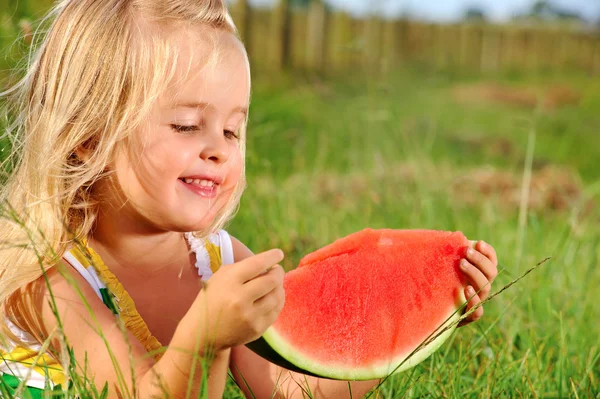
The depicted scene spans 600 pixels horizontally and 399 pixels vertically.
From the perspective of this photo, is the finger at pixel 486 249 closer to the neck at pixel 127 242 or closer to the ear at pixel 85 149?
the neck at pixel 127 242

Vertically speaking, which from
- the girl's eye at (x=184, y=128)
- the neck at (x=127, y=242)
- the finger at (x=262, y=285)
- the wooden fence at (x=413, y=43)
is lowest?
the wooden fence at (x=413, y=43)

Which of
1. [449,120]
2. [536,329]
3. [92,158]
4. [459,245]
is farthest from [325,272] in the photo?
[449,120]

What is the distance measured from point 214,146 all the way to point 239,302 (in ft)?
1.53

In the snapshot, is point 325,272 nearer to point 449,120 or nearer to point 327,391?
point 327,391

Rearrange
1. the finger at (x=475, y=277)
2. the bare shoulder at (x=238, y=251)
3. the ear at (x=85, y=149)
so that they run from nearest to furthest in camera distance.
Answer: the finger at (x=475, y=277) < the ear at (x=85, y=149) < the bare shoulder at (x=238, y=251)

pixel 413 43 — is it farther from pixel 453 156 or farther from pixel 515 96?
pixel 453 156

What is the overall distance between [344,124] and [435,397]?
593 centimetres

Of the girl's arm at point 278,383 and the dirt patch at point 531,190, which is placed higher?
the girl's arm at point 278,383

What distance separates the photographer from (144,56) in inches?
63.9

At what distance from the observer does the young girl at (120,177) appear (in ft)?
5.15

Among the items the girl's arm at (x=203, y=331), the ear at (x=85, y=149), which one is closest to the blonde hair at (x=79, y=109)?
the ear at (x=85, y=149)

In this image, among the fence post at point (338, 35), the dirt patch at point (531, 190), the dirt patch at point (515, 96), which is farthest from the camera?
the dirt patch at point (515, 96)

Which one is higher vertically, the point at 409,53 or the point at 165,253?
the point at 165,253

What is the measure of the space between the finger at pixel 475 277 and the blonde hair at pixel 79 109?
0.77 meters
